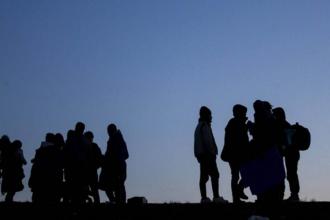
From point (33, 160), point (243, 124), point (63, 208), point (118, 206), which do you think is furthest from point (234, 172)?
point (33, 160)

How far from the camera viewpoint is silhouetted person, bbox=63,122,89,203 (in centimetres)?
1478

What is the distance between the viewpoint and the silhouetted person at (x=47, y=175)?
15.0 metres

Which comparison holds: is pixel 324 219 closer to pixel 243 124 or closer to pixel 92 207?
pixel 243 124

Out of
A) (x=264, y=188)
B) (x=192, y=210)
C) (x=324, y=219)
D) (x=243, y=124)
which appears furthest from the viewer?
(x=243, y=124)

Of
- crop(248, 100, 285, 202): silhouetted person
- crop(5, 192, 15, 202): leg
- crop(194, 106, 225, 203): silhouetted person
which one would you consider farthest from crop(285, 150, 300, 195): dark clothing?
crop(5, 192, 15, 202): leg

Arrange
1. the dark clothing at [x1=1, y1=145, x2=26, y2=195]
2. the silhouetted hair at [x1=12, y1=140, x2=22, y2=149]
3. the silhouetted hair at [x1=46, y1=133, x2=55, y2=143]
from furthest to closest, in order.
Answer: the silhouetted hair at [x1=12, y1=140, x2=22, y2=149] < the dark clothing at [x1=1, y1=145, x2=26, y2=195] < the silhouetted hair at [x1=46, y1=133, x2=55, y2=143]

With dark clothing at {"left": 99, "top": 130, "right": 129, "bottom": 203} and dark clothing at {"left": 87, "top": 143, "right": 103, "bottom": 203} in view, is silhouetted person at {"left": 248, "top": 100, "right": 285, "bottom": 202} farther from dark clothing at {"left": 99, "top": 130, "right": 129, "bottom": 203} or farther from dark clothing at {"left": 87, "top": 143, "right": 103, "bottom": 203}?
dark clothing at {"left": 87, "top": 143, "right": 103, "bottom": 203}

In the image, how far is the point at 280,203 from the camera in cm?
997

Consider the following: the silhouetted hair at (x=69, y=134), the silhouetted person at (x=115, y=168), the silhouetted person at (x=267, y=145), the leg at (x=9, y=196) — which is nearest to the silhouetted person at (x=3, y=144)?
the leg at (x=9, y=196)

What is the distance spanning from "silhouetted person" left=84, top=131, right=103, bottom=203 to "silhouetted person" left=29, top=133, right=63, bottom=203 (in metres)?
0.72

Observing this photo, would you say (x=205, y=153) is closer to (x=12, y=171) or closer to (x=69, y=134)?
(x=69, y=134)

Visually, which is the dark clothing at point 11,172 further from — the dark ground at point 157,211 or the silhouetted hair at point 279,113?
the silhouetted hair at point 279,113

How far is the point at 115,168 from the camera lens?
1512 centimetres

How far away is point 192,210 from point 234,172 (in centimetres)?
161
